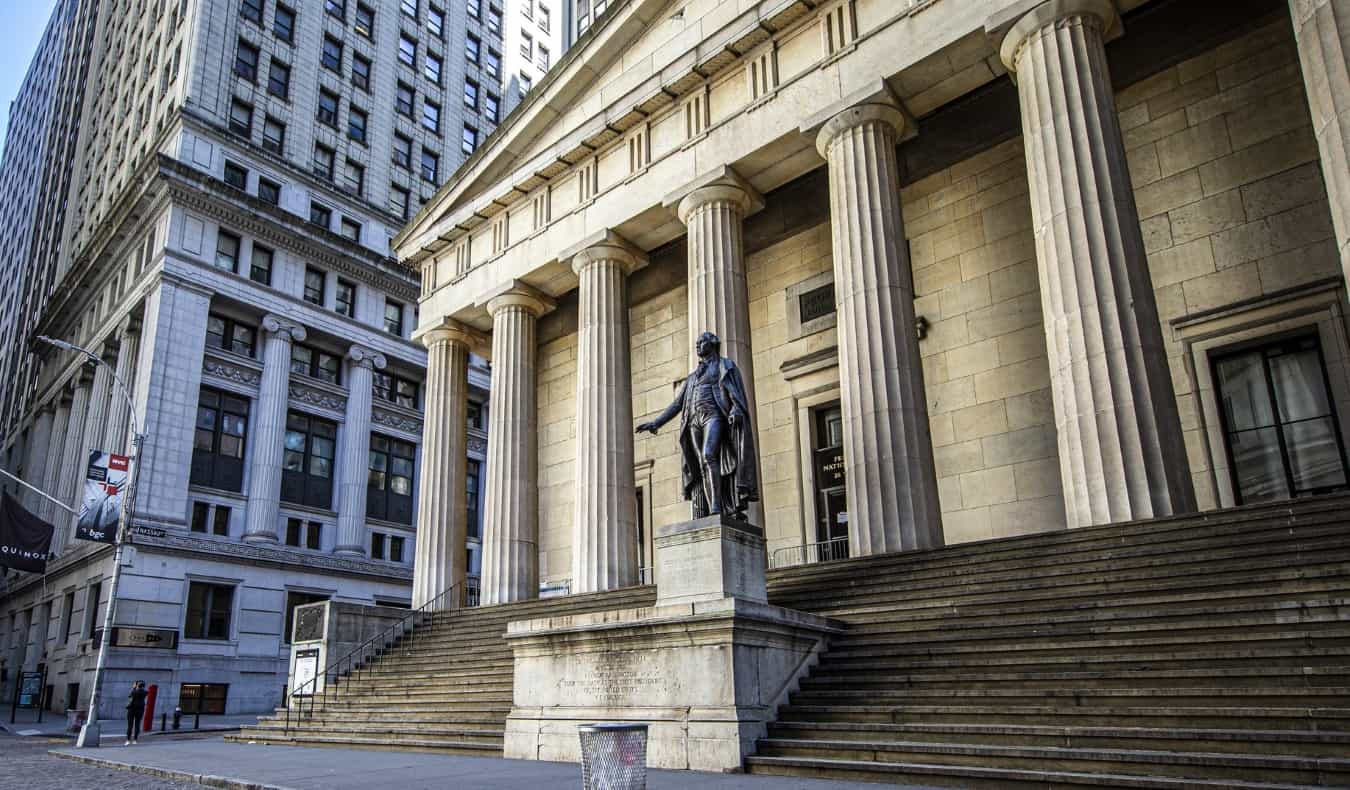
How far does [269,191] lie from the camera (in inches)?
1732

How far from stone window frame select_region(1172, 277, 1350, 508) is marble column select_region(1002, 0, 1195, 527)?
3.59m

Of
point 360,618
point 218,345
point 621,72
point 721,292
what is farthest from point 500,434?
point 218,345

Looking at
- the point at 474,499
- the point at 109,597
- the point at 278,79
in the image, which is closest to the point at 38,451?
the point at 474,499

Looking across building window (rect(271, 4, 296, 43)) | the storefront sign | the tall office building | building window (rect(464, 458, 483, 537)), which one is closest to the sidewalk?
the tall office building

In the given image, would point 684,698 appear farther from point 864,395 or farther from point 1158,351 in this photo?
point 1158,351

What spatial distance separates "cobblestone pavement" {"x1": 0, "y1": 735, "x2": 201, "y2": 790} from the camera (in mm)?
11609

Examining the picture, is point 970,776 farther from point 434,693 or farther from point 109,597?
point 109,597

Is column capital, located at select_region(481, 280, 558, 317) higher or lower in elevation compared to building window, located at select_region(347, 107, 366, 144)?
lower

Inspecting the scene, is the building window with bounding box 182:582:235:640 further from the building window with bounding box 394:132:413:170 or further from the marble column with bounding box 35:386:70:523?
the building window with bounding box 394:132:413:170

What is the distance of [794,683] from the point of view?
1159cm

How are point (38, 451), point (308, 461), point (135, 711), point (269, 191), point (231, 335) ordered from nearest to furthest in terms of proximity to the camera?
point (135, 711)
point (231, 335)
point (308, 461)
point (269, 191)
point (38, 451)

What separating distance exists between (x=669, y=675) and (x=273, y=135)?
42538 millimetres

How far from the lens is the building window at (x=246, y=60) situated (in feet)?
145

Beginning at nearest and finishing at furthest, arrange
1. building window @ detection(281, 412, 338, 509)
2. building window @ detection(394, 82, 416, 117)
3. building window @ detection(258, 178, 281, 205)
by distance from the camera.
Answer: building window @ detection(281, 412, 338, 509), building window @ detection(258, 178, 281, 205), building window @ detection(394, 82, 416, 117)
